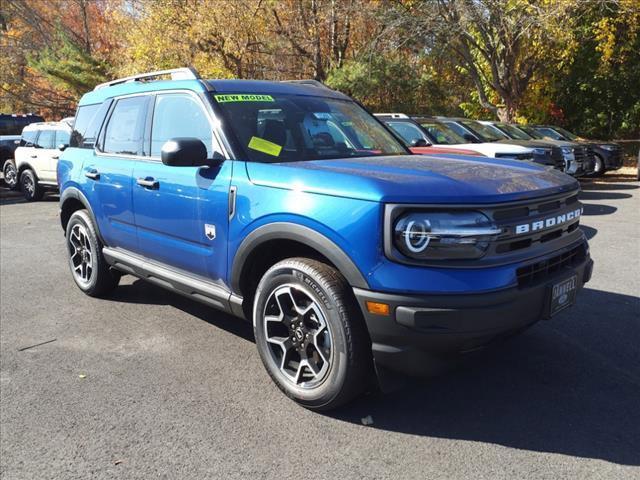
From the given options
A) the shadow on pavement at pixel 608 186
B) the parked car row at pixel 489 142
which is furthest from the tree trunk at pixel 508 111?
the shadow on pavement at pixel 608 186

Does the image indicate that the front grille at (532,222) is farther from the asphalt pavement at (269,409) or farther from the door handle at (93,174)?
the door handle at (93,174)

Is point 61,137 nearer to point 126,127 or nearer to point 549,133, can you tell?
point 126,127

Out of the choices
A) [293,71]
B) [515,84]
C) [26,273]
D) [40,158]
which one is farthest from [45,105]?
[26,273]

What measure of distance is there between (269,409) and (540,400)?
61.5 inches

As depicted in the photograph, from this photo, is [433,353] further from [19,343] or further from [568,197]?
[19,343]

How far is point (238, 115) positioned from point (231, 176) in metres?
0.56

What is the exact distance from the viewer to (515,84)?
19094 mm

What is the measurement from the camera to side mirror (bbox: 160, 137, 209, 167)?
128 inches

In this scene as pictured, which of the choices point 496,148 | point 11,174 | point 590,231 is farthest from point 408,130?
point 11,174

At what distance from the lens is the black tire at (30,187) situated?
1362 centimetres

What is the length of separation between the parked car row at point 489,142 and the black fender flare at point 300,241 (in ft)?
19.3

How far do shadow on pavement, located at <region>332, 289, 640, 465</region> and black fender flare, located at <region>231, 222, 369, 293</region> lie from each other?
2.67 feet

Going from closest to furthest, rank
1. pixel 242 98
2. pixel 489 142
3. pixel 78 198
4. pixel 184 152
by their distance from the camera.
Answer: pixel 184 152, pixel 242 98, pixel 78 198, pixel 489 142

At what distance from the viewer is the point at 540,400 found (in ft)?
10.3
